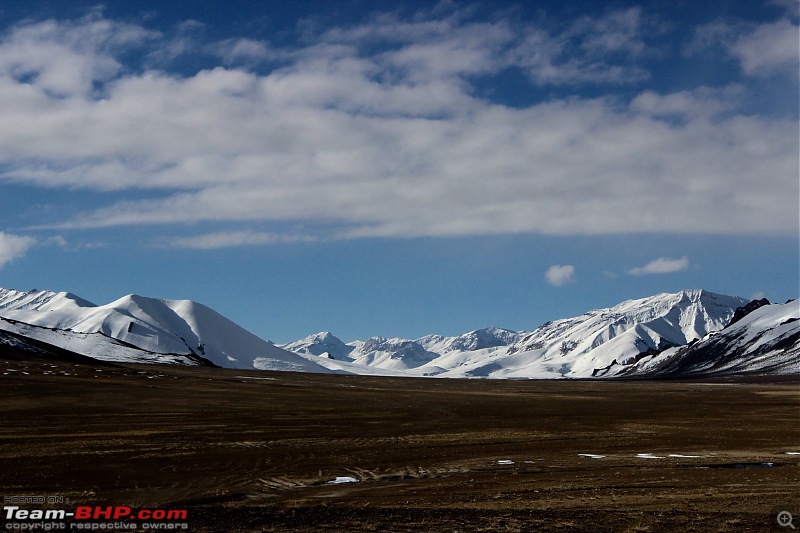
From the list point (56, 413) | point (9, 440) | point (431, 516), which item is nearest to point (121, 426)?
point (9, 440)

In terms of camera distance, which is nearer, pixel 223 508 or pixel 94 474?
pixel 223 508

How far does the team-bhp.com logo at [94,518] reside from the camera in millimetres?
19016

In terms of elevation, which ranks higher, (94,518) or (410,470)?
(94,518)

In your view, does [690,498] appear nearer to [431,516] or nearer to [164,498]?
[431,516]

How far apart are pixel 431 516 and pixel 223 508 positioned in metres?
6.28

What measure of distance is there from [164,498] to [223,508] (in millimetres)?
2570

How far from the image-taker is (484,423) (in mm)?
51469

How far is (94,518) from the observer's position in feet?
65.4

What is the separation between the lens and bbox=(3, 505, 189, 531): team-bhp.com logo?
19016 mm

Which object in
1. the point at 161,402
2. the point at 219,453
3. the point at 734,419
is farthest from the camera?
the point at 161,402

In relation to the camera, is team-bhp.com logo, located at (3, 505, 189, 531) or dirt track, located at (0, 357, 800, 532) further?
dirt track, located at (0, 357, 800, 532)

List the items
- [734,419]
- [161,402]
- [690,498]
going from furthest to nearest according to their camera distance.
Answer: [161,402], [734,419], [690,498]

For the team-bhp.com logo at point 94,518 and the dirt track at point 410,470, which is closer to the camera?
the team-bhp.com logo at point 94,518

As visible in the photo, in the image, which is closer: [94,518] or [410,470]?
[94,518]
